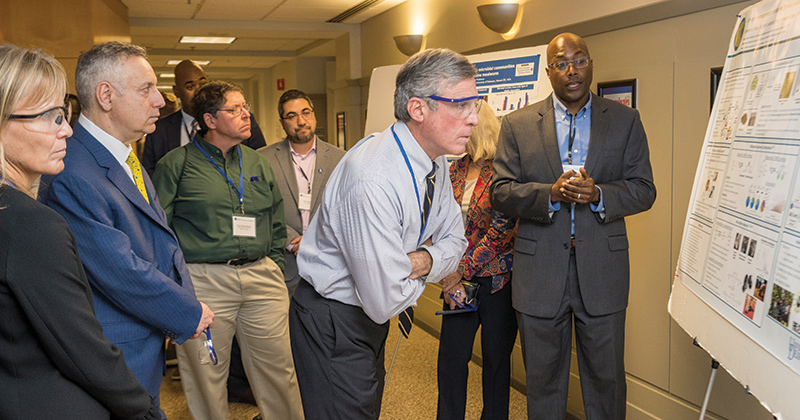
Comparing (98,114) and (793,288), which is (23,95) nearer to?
(98,114)

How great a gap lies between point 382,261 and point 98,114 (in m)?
1.05

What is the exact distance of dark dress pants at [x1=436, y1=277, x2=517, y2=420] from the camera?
2969 mm

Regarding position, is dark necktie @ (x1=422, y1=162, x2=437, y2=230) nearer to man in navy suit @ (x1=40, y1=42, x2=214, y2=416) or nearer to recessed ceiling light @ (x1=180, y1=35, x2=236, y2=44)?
man in navy suit @ (x1=40, y1=42, x2=214, y2=416)

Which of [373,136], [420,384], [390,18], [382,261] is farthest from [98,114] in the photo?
A: [390,18]

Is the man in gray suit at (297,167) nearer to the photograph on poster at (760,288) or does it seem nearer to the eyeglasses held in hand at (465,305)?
the eyeglasses held in hand at (465,305)

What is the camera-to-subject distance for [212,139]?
9.82 feet

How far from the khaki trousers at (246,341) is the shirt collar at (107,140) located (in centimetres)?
99

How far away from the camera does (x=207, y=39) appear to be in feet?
32.3

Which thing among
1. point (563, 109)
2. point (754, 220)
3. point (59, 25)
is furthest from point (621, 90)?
point (59, 25)

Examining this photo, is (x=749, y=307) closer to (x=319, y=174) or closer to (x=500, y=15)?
(x=319, y=174)

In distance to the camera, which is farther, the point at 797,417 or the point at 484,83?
the point at 484,83

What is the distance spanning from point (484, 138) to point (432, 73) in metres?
1.21

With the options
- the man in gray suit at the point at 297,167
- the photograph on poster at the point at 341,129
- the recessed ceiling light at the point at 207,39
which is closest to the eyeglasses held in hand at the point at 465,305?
the man in gray suit at the point at 297,167

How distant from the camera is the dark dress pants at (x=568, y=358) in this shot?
258cm
